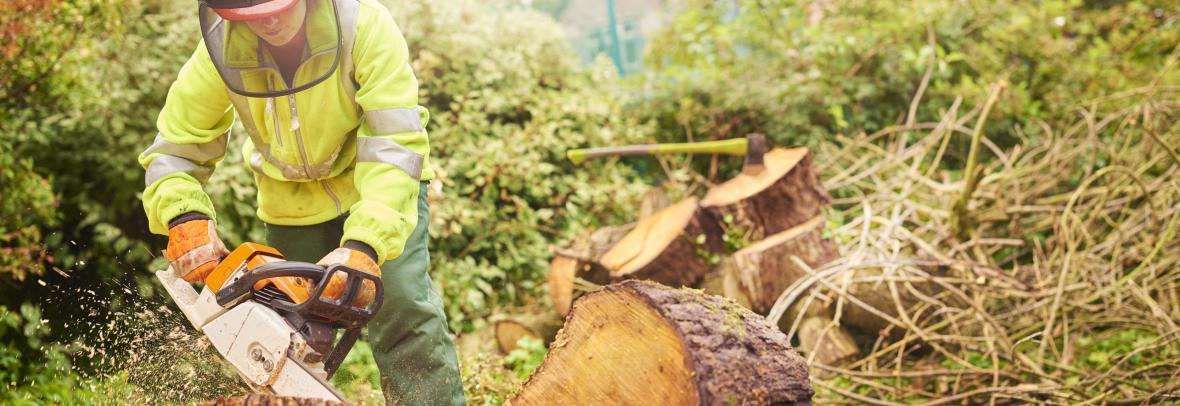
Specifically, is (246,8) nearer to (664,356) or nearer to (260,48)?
(260,48)

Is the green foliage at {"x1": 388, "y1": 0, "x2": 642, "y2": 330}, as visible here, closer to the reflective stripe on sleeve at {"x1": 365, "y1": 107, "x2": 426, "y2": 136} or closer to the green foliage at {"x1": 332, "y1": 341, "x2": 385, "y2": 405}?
the green foliage at {"x1": 332, "y1": 341, "x2": 385, "y2": 405}

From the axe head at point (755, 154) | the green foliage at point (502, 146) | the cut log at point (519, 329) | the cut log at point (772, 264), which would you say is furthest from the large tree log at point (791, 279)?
the green foliage at point (502, 146)

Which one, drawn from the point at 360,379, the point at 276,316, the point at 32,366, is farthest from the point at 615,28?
the point at 276,316

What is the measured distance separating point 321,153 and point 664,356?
1039mm

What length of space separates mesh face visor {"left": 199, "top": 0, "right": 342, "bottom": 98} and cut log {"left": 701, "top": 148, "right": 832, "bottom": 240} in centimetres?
243

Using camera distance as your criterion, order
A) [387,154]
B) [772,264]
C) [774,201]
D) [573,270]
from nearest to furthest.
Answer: [387,154]
[772,264]
[774,201]
[573,270]

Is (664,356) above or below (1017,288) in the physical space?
above

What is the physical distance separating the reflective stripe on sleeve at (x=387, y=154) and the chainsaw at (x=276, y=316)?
12.7 inches

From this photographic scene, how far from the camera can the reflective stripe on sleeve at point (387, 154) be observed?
6.78ft

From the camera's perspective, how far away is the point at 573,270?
4336mm

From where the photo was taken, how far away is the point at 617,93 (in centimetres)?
622

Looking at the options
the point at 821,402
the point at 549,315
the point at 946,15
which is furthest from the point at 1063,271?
the point at 946,15

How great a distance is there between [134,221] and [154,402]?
2782 mm

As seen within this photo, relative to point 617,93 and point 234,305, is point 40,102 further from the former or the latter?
point 617,93
